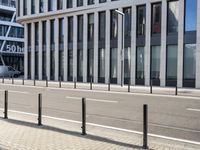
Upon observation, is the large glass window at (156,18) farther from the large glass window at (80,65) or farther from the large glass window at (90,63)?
the large glass window at (80,65)

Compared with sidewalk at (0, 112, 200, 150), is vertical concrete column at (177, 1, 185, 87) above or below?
above

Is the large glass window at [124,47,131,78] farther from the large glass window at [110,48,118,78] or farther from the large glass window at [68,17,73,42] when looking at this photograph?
the large glass window at [68,17,73,42]

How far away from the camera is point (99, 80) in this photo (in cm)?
3656

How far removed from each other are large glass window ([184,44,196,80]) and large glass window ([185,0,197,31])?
167 centimetres

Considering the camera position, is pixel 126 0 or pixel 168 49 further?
pixel 126 0

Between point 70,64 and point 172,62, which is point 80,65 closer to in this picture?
point 70,64

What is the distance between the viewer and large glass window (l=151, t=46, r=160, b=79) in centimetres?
3136

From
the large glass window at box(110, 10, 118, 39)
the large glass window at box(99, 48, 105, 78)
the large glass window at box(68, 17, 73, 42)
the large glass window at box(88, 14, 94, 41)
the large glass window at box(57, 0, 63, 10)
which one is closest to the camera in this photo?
the large glass window at box(110, 10, 118, 39)

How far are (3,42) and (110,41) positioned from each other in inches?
1791

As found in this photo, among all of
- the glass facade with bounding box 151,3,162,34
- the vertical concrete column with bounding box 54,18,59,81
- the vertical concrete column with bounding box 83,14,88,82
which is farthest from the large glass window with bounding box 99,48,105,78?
the vertical concrete column with bounding box 54,18,59,81

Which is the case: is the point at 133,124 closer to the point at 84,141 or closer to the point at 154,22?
the point at 84,141

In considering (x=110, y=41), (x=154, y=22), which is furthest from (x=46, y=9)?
(x=154, y=22)

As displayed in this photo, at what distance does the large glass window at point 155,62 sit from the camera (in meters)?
31.4

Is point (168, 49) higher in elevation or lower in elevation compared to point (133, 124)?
higher
